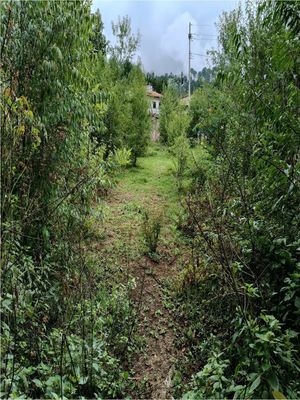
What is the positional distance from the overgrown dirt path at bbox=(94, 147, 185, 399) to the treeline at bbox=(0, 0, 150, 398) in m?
0.29

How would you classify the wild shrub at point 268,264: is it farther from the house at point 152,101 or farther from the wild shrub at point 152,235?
the house at point 152,101

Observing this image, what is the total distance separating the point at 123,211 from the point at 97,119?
396cm

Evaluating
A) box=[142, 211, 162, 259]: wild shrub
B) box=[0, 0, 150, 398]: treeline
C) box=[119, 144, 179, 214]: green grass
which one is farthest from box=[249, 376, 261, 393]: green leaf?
box=[119, 144, 179, 214]: green grass

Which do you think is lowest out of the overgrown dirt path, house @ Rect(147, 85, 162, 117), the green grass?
A: the overgrown dirt path

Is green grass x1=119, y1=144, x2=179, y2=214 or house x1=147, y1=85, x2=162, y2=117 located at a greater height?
house x1=147, y1=85, x2=162, y2=117

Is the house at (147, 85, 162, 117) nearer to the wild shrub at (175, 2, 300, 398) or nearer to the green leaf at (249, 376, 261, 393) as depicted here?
the wild shrub at (175, 2, 300, 398)

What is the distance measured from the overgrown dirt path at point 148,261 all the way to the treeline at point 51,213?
29cm

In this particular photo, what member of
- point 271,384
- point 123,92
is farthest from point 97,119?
point 123,92

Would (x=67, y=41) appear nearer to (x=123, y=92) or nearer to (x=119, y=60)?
(x=123, y=92)

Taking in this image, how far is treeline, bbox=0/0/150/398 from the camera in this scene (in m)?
2.06

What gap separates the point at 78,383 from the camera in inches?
87.4

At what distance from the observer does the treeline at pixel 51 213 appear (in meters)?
2.06

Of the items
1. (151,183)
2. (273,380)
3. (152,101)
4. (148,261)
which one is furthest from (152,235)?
(152,101)

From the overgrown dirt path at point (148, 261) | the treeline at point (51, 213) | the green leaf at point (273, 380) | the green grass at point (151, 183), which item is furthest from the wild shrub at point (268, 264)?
the green grass at point (151, 183)
